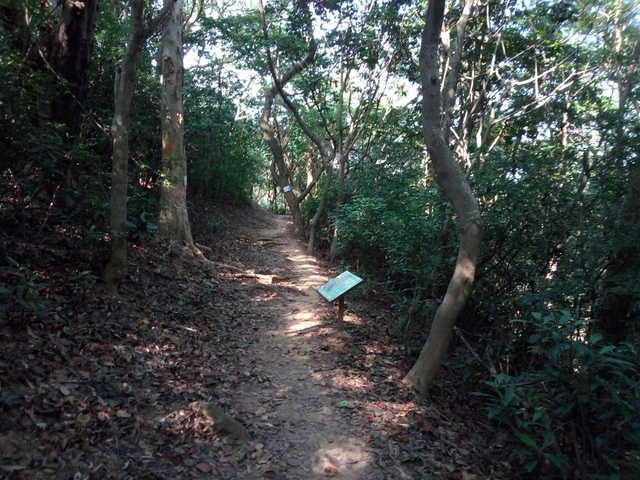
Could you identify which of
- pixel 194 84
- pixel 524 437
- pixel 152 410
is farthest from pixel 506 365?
pixel 194 84

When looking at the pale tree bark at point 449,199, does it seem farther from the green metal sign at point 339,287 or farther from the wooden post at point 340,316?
the wooden post at point 340,316

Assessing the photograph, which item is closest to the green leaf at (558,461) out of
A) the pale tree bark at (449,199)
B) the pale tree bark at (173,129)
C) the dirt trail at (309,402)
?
the dirt trail at (309,402)

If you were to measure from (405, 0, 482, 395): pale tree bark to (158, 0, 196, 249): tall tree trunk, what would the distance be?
19.7 feet

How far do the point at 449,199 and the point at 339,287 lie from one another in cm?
222

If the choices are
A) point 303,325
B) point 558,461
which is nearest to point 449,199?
point 558,461

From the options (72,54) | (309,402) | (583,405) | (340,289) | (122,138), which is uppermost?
(72,54)

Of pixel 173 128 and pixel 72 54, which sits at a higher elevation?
pixel 72 54

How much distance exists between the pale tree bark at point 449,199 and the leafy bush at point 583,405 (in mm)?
1272

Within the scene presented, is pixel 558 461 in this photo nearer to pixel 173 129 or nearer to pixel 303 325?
pixel 303 325

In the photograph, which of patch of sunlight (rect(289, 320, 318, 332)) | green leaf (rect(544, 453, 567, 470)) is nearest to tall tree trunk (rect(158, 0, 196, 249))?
patch of sunlight (rect(289, 320, 318, 332))

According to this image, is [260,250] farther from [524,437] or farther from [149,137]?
[524,437]

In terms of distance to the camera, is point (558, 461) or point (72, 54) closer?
point (558, 461)

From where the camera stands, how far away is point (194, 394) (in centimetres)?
455

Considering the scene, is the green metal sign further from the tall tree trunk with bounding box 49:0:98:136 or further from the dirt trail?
the tall tree trunk with bounding box 49:0:98:136
